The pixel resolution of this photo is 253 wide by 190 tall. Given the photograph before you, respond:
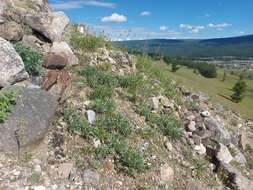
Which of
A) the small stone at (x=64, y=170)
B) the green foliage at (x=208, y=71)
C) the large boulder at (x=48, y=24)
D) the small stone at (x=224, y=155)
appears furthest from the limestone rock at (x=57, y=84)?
the green foliage at (x=208, y=71)

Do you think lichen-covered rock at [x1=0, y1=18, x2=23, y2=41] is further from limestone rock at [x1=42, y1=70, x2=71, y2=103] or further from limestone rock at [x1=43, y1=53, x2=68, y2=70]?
limestone rock at [x1=42, y1=70, x2=71, y2=103]

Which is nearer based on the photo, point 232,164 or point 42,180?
point 42,180

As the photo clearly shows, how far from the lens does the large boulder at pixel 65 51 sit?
32.5ft

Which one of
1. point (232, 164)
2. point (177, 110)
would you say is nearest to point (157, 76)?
point (177, 110)

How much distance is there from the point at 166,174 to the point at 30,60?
4041mm

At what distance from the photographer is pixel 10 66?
770cm

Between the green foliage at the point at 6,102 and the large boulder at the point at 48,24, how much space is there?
368 centimetres

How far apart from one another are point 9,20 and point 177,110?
5.16m

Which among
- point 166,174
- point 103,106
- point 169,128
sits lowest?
point 166,174

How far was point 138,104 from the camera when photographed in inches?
376

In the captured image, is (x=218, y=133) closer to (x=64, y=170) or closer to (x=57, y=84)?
(x=57, y=84)

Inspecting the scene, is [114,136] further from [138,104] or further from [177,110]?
[177,110]

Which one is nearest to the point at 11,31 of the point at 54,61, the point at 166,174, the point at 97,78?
the point at 54,61

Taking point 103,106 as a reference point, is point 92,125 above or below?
below
